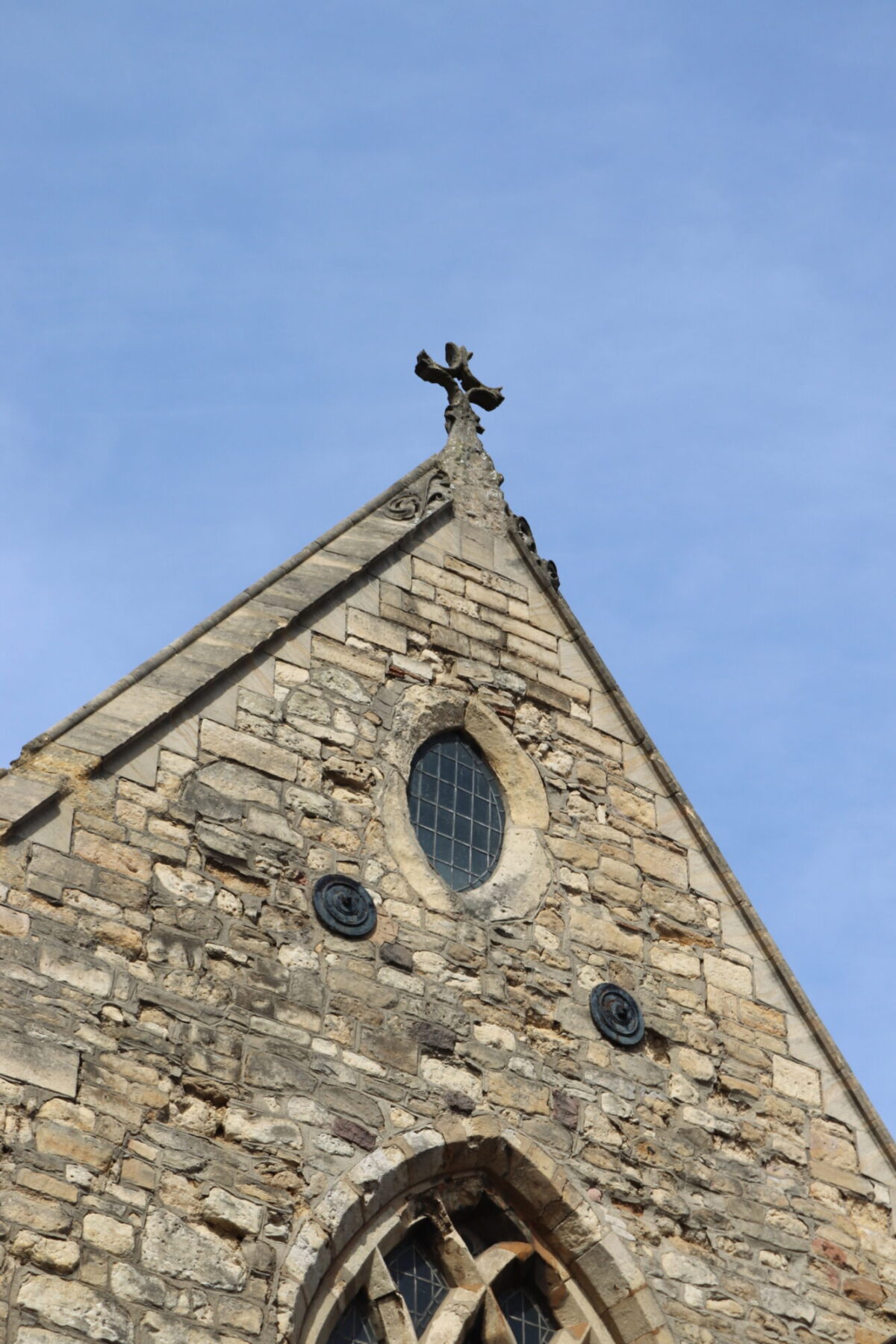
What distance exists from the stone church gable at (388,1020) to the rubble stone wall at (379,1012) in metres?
0.01

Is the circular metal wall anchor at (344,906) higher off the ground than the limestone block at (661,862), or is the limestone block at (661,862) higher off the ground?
the limestone block at (661,862)

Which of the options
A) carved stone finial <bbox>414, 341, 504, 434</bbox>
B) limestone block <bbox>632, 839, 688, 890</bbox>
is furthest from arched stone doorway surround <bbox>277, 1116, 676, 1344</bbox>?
carved stone finial <bbox>414, 341, 504, 434</bbox>

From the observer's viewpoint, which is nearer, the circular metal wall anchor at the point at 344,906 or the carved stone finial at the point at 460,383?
the circular metal wall anchor at the point at 344,906

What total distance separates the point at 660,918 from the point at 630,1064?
82 centimetres

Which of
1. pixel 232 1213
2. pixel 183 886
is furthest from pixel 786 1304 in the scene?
pixel 183 886

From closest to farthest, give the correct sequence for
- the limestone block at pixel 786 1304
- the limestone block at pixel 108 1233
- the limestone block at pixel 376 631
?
the limestone block at pixel 108 1233, the limestone block at pixel 786 1304, the limestone block at pixel 376 631

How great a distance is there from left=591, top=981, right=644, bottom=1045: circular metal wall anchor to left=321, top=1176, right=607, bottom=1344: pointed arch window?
0.90 metres

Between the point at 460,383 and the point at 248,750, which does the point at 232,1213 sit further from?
the point at 460,383

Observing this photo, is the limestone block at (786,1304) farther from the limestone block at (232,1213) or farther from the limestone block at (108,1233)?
the limestone block at (108,1233)

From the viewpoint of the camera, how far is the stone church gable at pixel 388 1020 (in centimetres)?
815

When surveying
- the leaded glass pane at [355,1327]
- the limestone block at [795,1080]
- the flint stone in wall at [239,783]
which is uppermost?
the flint stone in wall at [239,783]

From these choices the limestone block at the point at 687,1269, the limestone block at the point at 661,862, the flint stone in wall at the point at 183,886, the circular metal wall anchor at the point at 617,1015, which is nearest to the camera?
the flint stone in wall at the point at 183,886

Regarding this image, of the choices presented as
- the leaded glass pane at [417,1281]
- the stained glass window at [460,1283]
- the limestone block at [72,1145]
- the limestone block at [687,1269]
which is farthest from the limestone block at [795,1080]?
the limestone block at [72,1145]

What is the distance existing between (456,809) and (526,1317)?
86.4 inches
